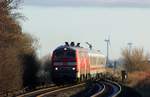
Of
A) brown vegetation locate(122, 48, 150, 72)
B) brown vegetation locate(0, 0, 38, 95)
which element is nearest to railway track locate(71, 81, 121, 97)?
brown vegetation locate(0, 0, 38, 95)

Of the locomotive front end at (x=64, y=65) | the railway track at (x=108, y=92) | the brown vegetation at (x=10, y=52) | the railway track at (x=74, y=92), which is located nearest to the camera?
the railway track at (x=74, y=92)

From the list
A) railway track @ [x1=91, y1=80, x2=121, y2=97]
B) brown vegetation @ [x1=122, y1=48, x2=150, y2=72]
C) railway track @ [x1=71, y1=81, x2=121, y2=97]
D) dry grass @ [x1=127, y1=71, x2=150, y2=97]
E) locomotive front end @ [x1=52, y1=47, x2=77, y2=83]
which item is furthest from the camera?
brown vegetation @ [x1=122, y1=48, x2=150, y2=72]

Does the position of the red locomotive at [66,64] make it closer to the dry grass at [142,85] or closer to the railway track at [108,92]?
the railway track at [108,92]

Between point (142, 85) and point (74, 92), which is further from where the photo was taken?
point (142, 85)

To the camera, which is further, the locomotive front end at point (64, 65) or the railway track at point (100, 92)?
the locomotive front end at point (64, 65)

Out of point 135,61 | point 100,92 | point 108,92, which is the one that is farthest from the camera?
point 135,61

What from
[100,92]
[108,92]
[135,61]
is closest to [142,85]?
[108,92]

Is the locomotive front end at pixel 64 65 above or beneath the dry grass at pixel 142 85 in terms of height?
above

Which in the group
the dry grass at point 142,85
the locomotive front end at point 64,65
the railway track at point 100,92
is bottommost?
the dry grass at point 142,85

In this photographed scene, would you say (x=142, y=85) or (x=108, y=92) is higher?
(x=108, y=92)

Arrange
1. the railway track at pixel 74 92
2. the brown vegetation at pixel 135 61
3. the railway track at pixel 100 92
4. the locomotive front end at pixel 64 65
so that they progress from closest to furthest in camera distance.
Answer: the railway track at pixel 74 92
the railway track at pixel 100 92
the locomotive front end at pixel 64 65
the brown vegetation at pixel 135 61

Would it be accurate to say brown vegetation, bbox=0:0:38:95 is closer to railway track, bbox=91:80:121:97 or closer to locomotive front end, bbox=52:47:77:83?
locomotive front end, bbox=52:47:77:83

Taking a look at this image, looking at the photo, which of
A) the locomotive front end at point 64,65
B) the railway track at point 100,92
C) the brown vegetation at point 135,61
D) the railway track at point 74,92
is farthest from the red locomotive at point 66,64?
the brown vegetation at point 135,61

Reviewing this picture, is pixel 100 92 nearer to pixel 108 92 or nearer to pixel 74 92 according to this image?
pixel 74 92
